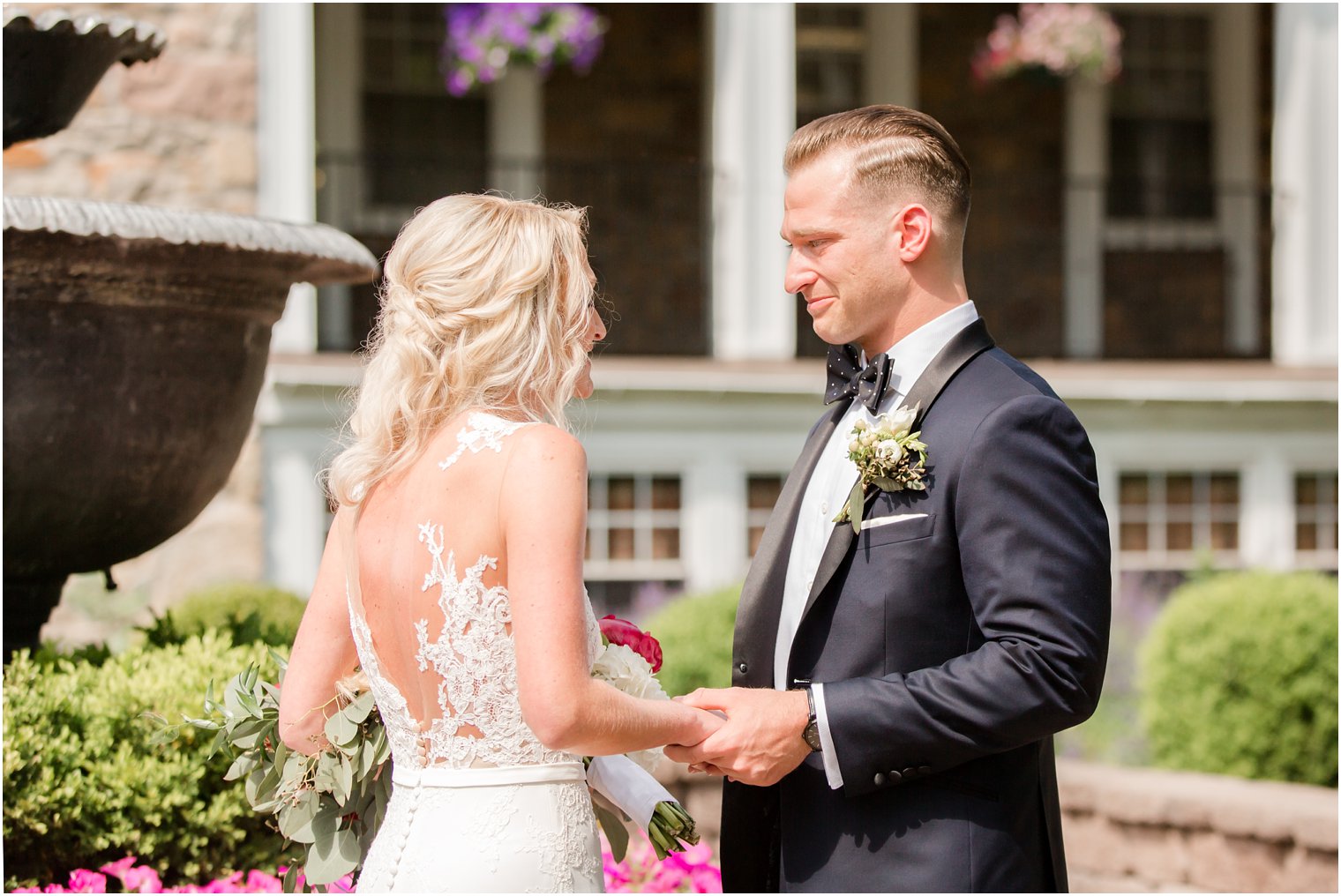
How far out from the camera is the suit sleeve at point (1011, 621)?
2.23m

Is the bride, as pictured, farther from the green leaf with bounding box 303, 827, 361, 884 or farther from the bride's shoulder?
the green leaf with bounding box 303, 827, 361, 884

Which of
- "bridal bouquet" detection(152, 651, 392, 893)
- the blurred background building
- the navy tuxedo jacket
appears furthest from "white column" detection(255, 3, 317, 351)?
the navy tuxedo jacket

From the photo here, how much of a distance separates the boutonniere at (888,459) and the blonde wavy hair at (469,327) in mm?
511

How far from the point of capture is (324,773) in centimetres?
257

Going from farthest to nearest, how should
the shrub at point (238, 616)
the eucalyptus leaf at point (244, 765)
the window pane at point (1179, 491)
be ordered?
the window pane at point (1179, 491) → the shrub at point (238, 616) → the eucalyptus leaf at point (244, 765)

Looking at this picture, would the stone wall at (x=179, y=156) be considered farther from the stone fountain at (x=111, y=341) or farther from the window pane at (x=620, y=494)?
the stone fountain at (x=111, y=341)

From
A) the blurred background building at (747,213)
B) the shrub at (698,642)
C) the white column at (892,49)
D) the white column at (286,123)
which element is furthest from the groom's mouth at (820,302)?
the white column at (892,49)

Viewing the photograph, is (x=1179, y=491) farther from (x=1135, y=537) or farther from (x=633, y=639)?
(x=633, y=639)

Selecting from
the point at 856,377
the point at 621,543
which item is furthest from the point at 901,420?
the point at 621,543

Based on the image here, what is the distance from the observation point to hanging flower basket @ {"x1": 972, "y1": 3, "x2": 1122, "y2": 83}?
10328 mm

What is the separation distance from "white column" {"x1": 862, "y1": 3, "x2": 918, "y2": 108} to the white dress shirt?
9.35 meters

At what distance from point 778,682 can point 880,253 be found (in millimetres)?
803

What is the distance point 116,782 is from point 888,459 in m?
2.14

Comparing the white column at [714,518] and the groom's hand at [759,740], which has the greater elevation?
the groom's hand at [759,740]
